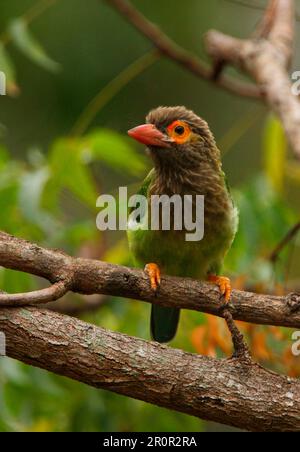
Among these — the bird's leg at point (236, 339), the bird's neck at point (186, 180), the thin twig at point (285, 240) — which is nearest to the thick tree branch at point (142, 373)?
the bird's leg at point (236, 339)

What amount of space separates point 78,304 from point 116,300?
0.35 metres

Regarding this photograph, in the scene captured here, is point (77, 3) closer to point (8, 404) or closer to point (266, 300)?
point (8, 404)

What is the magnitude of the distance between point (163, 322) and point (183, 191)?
700mm

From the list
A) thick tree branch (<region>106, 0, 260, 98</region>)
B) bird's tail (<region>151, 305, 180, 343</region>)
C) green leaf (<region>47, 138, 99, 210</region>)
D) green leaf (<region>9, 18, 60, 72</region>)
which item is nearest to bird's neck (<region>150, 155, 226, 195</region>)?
green leaf (<region>47, 138, 99, 210</region>)

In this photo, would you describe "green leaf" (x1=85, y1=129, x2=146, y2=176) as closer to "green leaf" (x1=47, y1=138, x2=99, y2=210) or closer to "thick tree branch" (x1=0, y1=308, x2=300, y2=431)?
"green leaf" (x1=47, y1=138, x2=99, y2=210)

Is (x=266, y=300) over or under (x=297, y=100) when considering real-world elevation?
under

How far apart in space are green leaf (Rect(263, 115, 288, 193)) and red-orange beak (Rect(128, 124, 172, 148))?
104cm

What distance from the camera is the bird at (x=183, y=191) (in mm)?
4113

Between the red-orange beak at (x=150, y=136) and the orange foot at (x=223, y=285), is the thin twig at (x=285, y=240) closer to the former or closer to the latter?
the orange foot at (x=223, y=285)

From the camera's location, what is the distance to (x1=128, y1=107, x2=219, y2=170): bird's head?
4.13m

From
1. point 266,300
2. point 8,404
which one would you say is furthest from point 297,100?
point 8,404

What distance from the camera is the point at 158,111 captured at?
13.6 ft

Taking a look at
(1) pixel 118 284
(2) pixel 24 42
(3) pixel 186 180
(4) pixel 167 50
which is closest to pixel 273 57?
(4) pixel 167 50

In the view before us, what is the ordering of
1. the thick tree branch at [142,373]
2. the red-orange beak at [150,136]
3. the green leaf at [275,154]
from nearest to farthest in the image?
the thick tree branch at [142,373] < the red-orange beak at [150,136] < the green leaf at [275,154]
